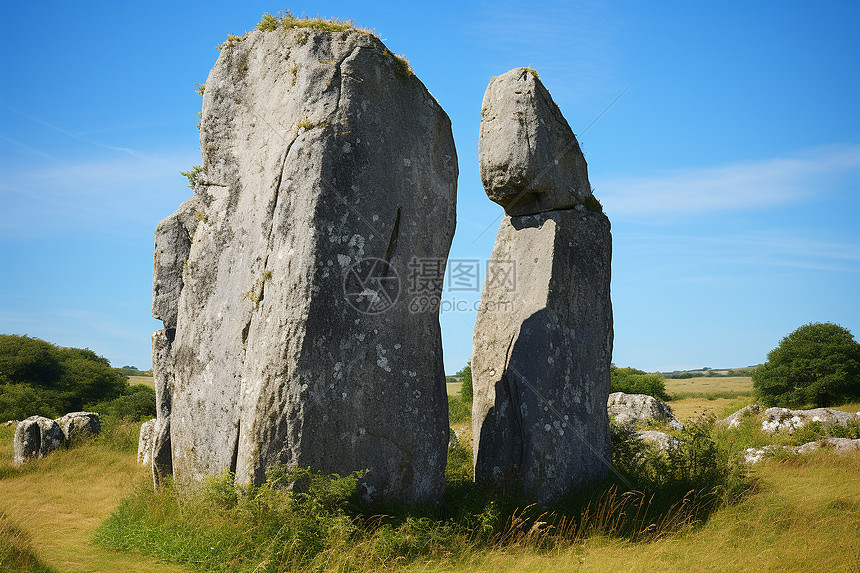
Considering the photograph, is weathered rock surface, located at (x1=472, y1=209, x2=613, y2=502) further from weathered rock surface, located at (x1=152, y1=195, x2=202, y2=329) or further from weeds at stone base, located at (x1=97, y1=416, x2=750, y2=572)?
weathered rock surface, located at (x1=152, y1=195, x2=202, y2=329)

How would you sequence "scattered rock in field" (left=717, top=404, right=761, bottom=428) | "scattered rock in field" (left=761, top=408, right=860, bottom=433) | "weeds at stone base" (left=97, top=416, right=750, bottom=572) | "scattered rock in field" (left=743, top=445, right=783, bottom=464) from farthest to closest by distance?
"scattered rock in field" (left=717, top=404, right=761, bottom=428) < "scattered rock in field" (left=761, top=408, right=860, bottom=433) < "scattered rock in field" (left=743, top=445, right=783, bottom=464) < "weeds at stone base" (left=97, top=416, right=750, bottom=572)

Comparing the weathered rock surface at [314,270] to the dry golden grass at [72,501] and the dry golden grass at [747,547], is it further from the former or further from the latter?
the dry golden grass at [747,547]

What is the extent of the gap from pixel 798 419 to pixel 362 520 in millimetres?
14038

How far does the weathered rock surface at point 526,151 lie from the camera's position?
9.76 meters

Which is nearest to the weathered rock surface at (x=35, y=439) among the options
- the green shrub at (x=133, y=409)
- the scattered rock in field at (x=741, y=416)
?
the green shrub at (x=133, y=409)

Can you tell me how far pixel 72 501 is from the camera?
1005 centimetres

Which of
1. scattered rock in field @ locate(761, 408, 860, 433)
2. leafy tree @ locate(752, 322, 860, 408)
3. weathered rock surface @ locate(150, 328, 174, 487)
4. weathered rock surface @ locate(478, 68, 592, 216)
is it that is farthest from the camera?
leafy tree @ locate(752, 322, 860, 408)

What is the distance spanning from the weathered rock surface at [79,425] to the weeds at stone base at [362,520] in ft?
21.9

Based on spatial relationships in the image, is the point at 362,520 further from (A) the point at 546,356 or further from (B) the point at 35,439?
(B) the point at 35,439

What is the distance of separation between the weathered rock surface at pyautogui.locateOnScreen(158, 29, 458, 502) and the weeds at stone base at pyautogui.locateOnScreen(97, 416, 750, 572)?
42 cm

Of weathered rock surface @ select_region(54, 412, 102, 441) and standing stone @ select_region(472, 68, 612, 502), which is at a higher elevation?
standing stone @ select_region(472, 68, 612, 502)

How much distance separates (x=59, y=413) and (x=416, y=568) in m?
22.1

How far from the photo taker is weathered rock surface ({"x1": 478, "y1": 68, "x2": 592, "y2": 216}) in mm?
9758

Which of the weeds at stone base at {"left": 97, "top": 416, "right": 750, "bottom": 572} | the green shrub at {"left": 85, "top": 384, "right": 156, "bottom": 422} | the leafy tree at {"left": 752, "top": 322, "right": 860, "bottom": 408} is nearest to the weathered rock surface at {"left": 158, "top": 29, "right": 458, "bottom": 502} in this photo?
the weeds at stone base at {"left": 97, "top": 416, "right": 750, "bottom": 572}
